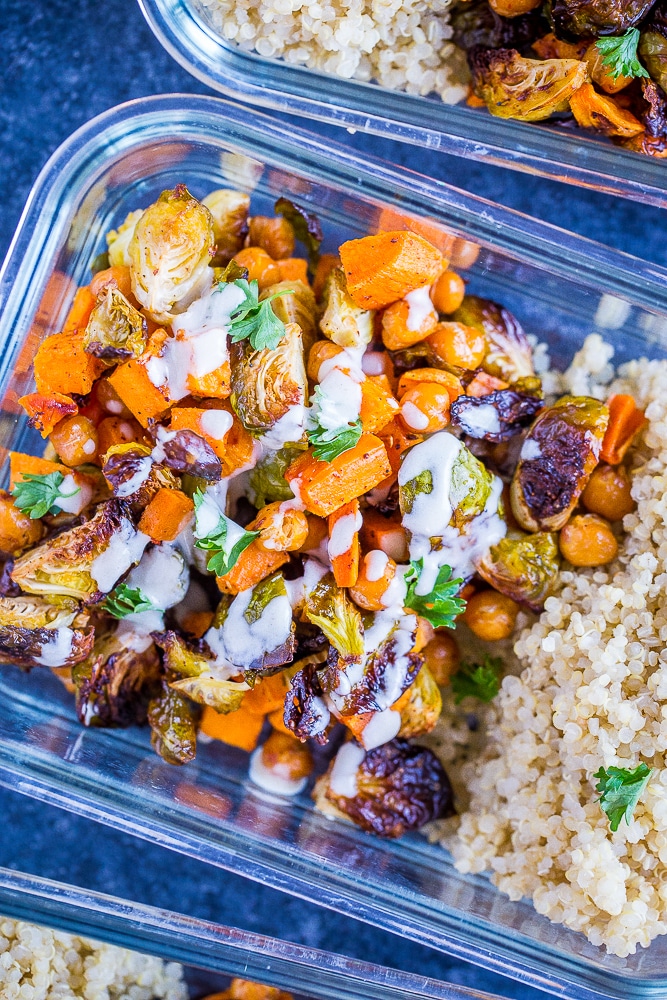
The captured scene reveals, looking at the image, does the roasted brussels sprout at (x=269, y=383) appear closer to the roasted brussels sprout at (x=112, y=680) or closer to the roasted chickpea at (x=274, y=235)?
the roasted chickpea at (x=274, y=235)

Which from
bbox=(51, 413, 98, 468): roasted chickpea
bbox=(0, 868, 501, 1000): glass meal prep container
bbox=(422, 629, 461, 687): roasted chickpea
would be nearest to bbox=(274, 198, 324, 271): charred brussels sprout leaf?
bbox=(51, 413, 98, 468): roasted chickpea

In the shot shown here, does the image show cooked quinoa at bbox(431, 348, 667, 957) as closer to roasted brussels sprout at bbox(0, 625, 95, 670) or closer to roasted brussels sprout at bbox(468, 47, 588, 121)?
roasted brussels sprout at bbox(468, 47, 588, 121)

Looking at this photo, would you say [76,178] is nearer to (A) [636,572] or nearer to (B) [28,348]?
(B) [28,348]

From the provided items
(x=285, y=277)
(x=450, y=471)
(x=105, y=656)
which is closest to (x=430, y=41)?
(x=285, y=277)

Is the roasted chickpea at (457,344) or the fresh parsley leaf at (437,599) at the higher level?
the roasted chickpea at (457,344)

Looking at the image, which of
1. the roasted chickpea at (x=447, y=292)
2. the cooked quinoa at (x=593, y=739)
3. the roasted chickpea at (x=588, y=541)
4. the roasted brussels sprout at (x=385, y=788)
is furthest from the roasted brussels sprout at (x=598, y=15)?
the roasted brussels sprout at (x=385, y=788)
